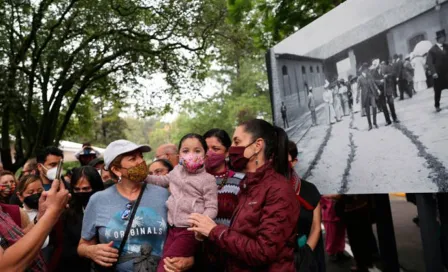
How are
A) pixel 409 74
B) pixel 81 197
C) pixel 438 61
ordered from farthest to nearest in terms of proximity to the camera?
pixel 81 197, pixel 409 74, pixel 438 61

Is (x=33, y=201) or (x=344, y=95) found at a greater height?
(x=344, y=95)

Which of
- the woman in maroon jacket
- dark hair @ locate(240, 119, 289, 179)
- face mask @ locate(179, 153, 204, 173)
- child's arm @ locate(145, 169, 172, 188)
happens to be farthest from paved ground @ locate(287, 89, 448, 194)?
child's arm @ locate(145, 169, 172, 188)

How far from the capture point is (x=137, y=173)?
8.91 feet

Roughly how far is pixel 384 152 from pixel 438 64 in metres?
0.85

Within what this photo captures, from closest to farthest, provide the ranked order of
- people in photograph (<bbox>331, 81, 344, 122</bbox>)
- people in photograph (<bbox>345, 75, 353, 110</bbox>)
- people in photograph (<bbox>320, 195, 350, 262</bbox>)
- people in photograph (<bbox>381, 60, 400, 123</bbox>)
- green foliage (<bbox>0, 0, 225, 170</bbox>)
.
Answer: people in photograph (<bbox>381, 60, 400, 123</bbox>)
people in photograph (<bbox>345, 75, 353, 110</bbox>)
people in photograph (<bbox>331, 81, 344, 122</bbox>)
people in photograph (<bbox>320, 195, 350, 262</bbox>)
green foliage (<bbox>0, 0, 225, 170</bbox>)

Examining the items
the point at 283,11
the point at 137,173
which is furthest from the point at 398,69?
the point at 283,11

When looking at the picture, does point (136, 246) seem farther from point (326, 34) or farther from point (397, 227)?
point (397, 227)

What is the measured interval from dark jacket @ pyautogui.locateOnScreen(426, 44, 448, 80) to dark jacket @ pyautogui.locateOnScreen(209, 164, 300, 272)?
5.03 feet

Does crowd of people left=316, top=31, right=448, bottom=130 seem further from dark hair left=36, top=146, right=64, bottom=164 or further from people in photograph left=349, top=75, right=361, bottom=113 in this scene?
dark hair left=36, top=146, right=64, bottom=164

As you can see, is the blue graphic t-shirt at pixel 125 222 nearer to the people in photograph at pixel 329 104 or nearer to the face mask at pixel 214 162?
the face mask at pixel 214 162

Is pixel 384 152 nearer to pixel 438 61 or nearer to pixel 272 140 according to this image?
pixel 438 61

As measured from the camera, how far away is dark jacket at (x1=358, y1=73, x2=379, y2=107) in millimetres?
3420

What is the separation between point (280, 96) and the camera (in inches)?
195

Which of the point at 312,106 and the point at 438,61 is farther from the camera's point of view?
the point at 312,106
